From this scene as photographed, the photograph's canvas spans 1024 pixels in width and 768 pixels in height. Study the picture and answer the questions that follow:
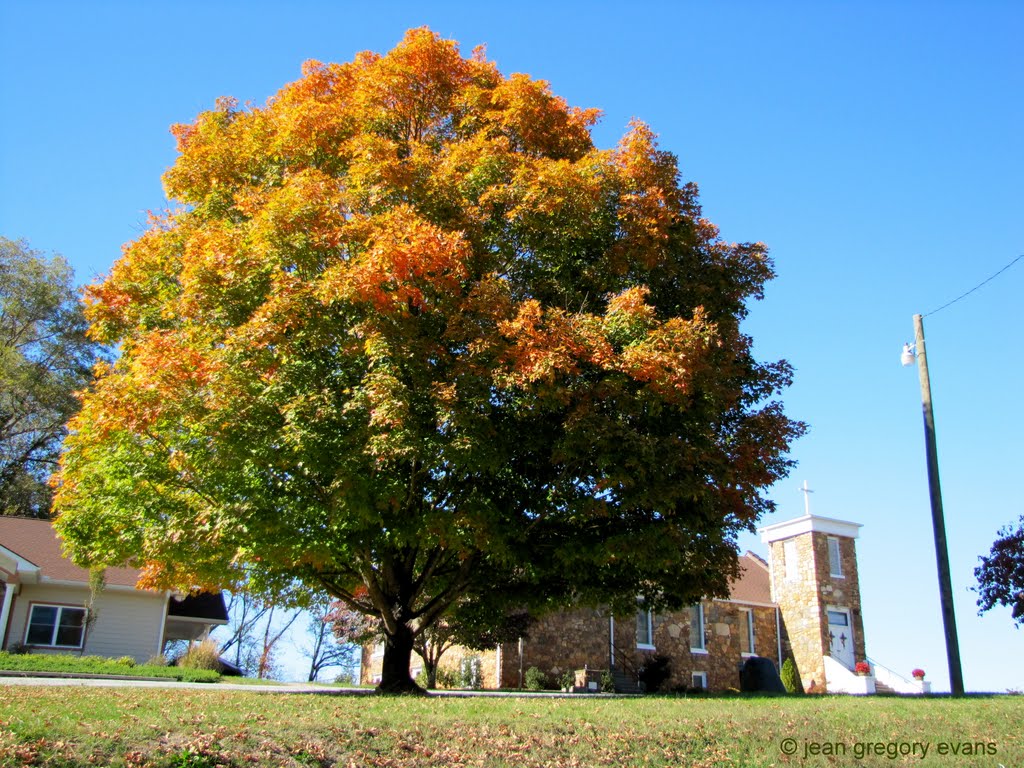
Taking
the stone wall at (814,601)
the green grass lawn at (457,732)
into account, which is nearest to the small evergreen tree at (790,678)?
the stone wall at (814,601)

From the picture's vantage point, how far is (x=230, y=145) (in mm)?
15781

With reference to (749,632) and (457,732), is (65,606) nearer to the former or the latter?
(457,732)

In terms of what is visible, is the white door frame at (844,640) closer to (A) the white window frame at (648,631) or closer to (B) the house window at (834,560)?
(B) the house window at (834,560)

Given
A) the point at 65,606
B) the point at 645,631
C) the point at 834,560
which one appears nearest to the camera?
the point at 65,606

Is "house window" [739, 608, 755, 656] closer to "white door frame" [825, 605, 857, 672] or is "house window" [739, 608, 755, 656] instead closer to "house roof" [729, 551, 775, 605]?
"house roof" [729, 551, 775, 605]

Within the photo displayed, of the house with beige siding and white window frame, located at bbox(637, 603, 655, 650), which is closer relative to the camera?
the house with beige siding

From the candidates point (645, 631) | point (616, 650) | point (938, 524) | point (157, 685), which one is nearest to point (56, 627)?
point (157, 685)

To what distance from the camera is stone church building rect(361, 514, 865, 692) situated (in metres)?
27.1

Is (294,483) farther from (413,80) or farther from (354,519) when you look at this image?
(413,80)

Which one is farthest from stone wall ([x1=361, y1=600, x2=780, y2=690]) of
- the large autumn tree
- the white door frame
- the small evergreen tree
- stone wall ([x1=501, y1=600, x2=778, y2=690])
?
the large autumn tree

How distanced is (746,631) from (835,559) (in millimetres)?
4489

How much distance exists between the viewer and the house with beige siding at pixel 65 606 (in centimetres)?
2248

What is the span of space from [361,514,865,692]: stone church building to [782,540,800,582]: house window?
0.13 ft

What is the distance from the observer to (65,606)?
922 inches
